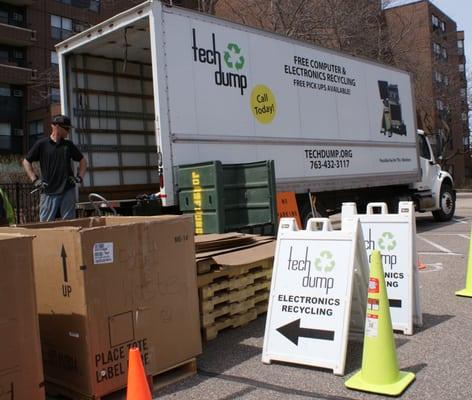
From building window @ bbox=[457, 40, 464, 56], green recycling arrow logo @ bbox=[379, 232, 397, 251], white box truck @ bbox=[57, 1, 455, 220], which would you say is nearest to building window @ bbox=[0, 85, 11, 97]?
white box truck @ bbox=[57, 1, 455, 220]

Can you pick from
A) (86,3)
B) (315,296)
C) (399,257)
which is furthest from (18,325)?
(86,3)

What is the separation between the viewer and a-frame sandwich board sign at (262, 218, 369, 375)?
4180 mm

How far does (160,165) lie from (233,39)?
2.54m

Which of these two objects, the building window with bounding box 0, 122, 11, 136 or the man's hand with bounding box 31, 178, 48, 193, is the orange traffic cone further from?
the building window with bounding box 0, 122, 11, 136

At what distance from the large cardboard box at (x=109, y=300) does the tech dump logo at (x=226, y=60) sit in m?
4.44

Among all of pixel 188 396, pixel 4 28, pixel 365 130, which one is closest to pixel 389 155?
pixel 365 130

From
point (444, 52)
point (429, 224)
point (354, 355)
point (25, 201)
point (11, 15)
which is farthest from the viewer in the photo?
point (444, 52)

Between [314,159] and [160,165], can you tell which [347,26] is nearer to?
[314,159]

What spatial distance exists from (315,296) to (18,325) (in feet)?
7.37

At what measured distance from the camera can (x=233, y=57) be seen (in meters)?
8.62

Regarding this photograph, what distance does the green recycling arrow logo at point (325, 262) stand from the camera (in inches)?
173

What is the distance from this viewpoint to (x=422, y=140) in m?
14.7

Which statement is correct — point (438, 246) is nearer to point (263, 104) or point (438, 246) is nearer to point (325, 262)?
point (263, 104)

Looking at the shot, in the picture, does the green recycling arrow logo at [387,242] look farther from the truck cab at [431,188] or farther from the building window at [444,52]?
the building window at [444,52]
